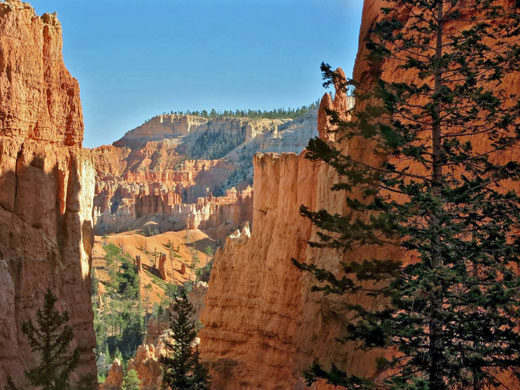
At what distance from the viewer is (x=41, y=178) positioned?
23.7m

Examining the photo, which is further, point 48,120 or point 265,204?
point 265,204

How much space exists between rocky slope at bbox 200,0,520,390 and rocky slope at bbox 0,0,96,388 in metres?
7.05

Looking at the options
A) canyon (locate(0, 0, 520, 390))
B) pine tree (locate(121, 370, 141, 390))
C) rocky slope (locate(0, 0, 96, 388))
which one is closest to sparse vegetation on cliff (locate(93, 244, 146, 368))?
pine tree (locate(121, 370, 141, 390))

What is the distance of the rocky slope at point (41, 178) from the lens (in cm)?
2259

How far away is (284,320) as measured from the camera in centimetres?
2777

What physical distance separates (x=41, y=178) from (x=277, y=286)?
34.1 feet

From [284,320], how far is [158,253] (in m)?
78.9

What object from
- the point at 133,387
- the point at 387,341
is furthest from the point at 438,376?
the point at 133,387

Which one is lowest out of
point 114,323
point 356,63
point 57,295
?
point 114,323

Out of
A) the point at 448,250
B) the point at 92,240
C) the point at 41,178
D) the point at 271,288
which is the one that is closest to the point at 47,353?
the point at 41,178

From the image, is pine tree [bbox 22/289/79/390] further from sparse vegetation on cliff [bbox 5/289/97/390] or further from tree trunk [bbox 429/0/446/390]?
tree trunk [bbox 429/0/446/390]

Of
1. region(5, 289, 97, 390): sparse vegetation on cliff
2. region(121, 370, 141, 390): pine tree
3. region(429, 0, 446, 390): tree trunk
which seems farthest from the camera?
region(121, 370, 141, 390): pine tree

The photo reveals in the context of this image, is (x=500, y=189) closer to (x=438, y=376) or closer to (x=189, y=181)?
(x=438, y=376)

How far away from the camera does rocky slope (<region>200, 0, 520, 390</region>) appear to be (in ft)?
76.0
